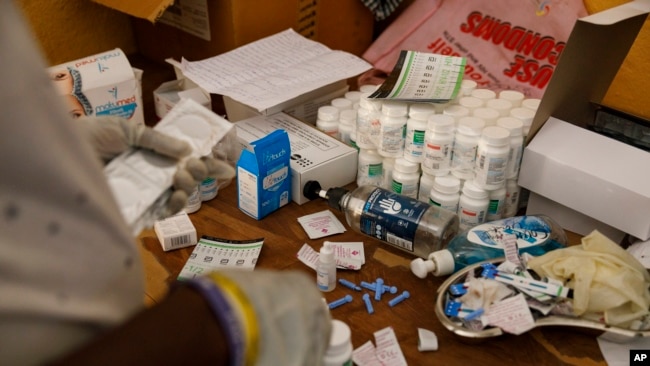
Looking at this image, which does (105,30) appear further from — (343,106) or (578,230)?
(578,230)

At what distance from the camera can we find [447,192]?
2.95ft

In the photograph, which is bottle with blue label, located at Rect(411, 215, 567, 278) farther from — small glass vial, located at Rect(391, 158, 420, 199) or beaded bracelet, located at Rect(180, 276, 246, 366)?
beaded bracelet, located at Rect(180, 276, 246, 366)

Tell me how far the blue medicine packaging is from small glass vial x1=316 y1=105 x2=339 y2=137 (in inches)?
5.7

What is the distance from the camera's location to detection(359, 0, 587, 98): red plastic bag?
3.67 feet

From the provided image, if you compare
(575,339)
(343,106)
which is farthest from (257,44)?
(575,339)

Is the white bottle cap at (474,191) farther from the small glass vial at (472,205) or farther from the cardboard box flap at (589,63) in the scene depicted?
the cardboard box flap at (589,63)

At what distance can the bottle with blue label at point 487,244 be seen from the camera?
813 mm

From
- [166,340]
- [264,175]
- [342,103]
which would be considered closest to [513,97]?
[342,103]

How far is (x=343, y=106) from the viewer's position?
109cm

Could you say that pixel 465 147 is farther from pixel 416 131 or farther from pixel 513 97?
pixel 513 97

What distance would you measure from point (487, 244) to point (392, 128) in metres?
0.23

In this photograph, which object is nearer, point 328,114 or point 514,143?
point 514,143

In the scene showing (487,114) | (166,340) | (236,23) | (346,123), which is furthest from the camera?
(236,23)

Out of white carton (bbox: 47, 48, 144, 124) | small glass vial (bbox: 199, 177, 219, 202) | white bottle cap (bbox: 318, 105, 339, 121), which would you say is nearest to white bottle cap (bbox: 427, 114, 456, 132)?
white bottle cap (bbox: 318, 105, 339, 121)
